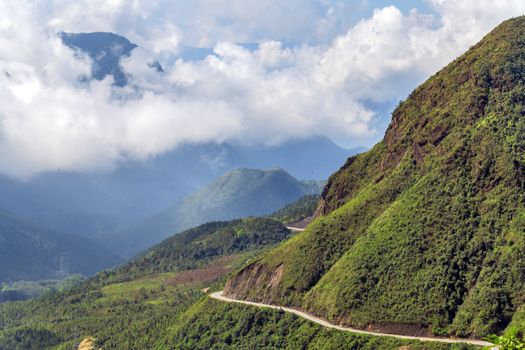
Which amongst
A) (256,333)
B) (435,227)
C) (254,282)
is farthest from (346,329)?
(254,282)

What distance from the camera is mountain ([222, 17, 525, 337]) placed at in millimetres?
119438

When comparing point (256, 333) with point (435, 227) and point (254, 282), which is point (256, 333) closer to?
point (254, 282)

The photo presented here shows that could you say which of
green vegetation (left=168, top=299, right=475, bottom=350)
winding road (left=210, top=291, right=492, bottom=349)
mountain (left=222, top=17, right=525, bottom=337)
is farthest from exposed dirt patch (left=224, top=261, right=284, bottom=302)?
green vegetation (left=168, top=299, right=475, bottom=350)

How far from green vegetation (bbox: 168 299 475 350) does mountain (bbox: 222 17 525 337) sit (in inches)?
215

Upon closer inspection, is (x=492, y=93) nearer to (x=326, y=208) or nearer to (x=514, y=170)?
(x=514, y=170)

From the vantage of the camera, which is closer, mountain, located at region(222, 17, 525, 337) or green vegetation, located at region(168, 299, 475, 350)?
mountain, located at region(222, 17, 525, 337)

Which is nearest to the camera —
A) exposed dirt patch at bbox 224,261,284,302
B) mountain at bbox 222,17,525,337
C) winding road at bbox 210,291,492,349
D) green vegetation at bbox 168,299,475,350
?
winding road at bbox 210,291,492,349

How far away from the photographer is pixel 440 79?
169m

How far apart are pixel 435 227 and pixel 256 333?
47.0 m

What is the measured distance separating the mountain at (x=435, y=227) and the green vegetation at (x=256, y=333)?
17.9ft

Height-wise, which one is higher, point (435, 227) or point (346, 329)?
point (435, 227)

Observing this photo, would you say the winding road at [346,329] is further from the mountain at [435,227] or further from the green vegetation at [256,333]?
the green vegetation at [256,333]

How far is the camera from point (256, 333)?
146750mm

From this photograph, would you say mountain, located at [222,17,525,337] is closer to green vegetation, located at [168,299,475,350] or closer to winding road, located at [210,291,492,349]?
winding road, located at [210,291,492,349]
